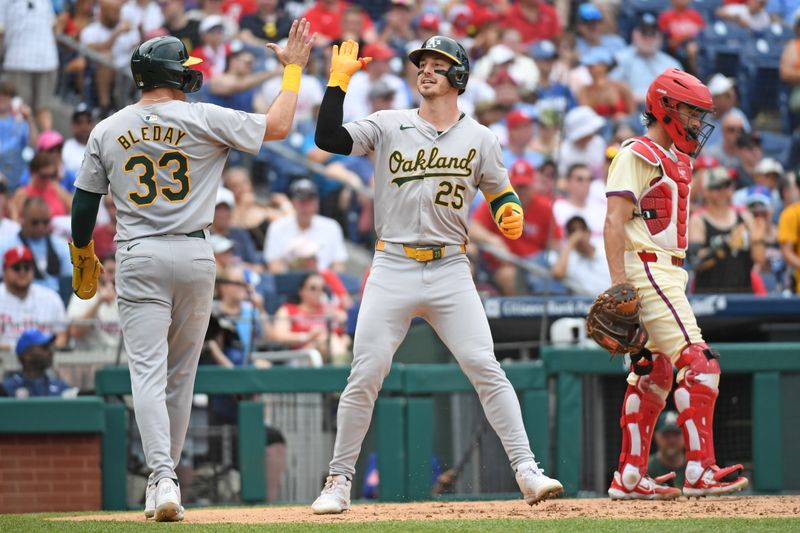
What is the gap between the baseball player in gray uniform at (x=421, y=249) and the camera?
6.13 m

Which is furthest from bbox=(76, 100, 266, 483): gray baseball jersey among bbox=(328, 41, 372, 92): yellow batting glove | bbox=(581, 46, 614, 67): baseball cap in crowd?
bbox=(581, 46, 614, 67): baseball cap in crowd

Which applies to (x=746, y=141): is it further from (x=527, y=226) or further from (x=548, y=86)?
(x=527, y=226)

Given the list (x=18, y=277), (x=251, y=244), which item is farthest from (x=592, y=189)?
(x=18, y=277)

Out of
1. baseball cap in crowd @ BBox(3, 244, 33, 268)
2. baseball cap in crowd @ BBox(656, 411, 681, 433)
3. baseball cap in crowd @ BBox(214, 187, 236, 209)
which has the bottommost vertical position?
baseball cap in crowd @ BBox(656, 411, 681, 433)

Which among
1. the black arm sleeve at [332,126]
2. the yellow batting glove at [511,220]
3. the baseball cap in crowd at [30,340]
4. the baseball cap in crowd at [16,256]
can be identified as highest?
the black arm sleeve at [332,126]

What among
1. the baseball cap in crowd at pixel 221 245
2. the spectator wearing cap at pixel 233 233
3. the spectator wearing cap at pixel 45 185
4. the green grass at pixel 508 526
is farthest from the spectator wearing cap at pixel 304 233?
the green grass at pixel 508 526

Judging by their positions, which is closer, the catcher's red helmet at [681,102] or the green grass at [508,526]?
the green grass at [508,526]

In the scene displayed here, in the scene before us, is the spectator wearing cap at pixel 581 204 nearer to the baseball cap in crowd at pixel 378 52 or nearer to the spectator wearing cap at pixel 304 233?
the spectator wearing cap at pixel 304 233

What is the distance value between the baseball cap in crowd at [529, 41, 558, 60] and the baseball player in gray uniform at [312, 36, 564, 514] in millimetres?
8767

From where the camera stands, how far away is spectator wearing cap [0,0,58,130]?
12.1m

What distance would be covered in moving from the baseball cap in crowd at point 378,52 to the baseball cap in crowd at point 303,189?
2334mm

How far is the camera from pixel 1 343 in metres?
8.85

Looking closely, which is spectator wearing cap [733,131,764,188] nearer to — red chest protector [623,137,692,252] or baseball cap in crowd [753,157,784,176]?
baseball cap in crowd [753,157,784,176]

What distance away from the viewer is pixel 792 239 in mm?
10594
